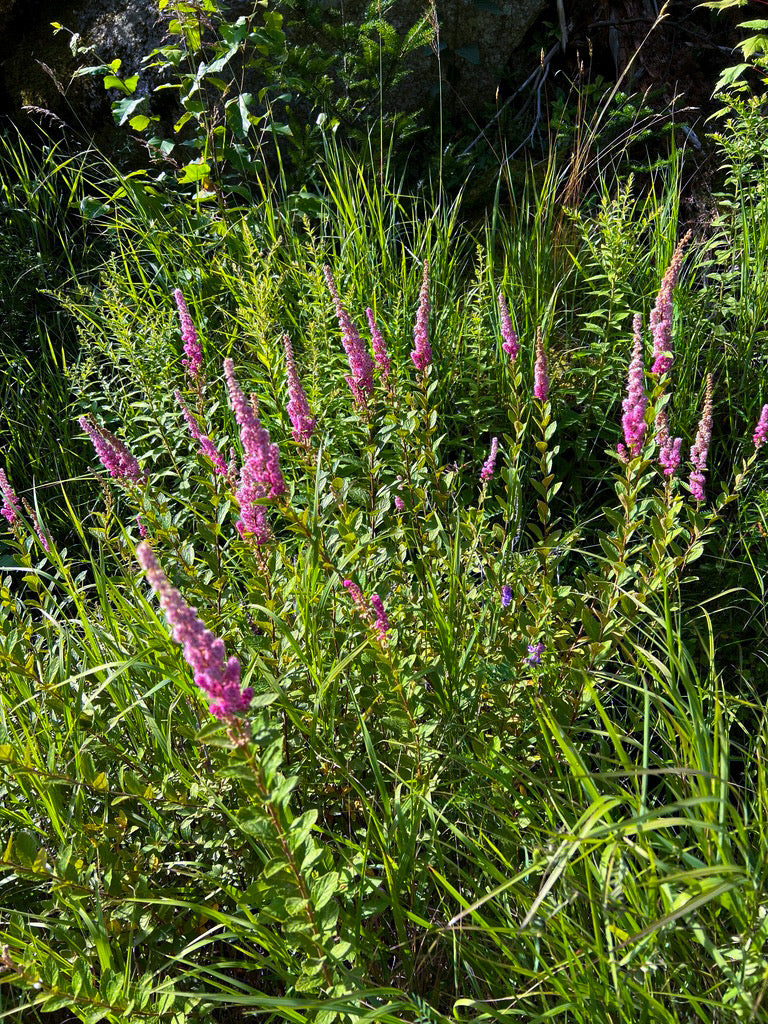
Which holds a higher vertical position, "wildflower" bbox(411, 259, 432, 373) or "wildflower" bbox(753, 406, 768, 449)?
"wildflower" bbox(411, 259, 432, 373)

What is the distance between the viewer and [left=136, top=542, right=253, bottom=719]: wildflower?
3.10 ft

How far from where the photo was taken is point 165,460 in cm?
317

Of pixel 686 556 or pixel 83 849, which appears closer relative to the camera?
pixel 83 849

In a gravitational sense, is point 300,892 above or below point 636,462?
below

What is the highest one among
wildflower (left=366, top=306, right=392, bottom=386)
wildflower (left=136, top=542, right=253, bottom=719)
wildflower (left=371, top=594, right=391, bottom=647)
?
wildflower (left=136, top=542, right=253, bottom=719)

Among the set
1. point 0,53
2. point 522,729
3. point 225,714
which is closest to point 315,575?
point 522,729

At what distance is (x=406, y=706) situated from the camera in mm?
1671

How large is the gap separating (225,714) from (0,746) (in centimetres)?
73

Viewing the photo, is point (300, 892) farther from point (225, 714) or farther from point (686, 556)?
point (686, 556)

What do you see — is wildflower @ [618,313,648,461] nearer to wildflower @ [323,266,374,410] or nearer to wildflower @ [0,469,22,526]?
wildflower @ [323,266,374,410]

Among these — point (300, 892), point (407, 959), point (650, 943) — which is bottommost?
point (407, 959)

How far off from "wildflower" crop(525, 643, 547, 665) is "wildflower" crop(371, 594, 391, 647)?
0.39m

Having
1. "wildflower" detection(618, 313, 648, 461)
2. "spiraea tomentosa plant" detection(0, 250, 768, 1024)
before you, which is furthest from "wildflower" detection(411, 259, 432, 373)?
"wildflower" detection(618, 313, 648, 461)

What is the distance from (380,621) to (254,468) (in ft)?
1.47
